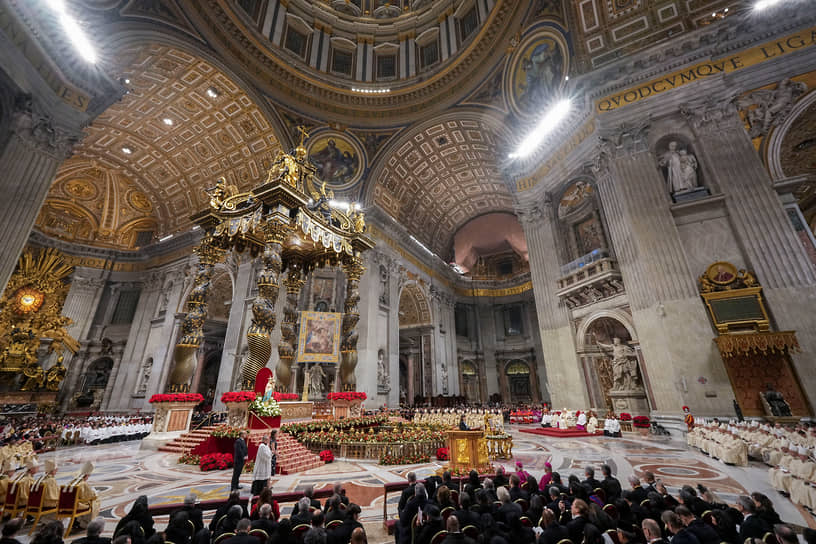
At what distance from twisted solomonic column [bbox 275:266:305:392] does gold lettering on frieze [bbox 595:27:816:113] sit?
40.8 feet

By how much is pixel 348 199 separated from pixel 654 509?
58.7ft

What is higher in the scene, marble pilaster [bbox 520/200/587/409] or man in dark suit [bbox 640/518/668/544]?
marble pilaster [bbox 520/200/587/409]

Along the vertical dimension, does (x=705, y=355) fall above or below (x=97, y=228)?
below

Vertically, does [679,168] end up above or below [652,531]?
above

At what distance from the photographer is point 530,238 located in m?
15.1

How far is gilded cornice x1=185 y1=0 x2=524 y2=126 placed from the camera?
14.3 meters

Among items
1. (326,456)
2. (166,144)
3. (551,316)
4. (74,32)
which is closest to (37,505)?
(326,456)

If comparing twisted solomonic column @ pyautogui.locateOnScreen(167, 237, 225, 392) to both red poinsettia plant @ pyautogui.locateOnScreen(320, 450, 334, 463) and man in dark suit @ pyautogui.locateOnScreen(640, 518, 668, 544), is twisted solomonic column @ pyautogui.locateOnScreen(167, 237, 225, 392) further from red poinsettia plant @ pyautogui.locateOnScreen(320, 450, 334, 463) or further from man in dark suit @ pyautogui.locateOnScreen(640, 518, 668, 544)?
man in dark suit @ pyautogui.locateOnScreen(640, 518, 668, 544)

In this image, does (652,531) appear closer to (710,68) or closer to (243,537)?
(243,537)

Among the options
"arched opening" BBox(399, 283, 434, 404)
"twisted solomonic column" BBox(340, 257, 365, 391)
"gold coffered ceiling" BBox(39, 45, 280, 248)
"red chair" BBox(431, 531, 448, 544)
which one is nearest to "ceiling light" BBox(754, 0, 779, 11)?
"twisted solomonic column" BBox(340, 257, 365, 391)

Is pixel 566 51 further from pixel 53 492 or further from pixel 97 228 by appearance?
pixel 97 228

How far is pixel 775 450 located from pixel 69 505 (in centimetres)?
938

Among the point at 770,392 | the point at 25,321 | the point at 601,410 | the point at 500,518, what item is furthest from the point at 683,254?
the point at 25,321

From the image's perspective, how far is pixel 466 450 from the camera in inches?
217
